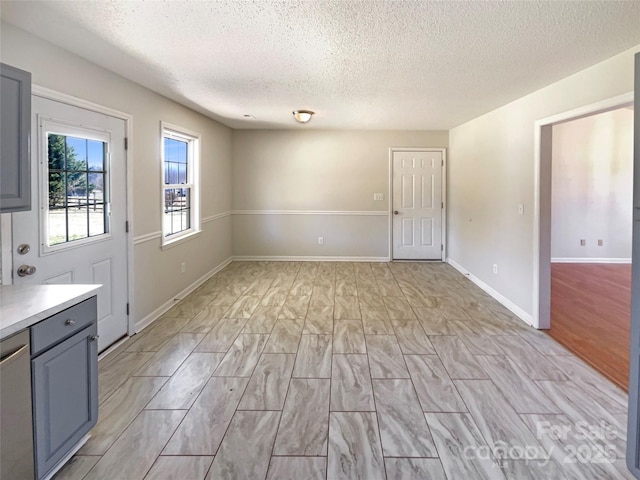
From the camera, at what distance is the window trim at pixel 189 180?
416 centimetres

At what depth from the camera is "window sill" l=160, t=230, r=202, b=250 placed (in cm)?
424

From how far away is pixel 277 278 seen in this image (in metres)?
5.76

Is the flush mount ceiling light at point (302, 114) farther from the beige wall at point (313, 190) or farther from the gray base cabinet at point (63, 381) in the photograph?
the gray base cabinet at point (63, 381)

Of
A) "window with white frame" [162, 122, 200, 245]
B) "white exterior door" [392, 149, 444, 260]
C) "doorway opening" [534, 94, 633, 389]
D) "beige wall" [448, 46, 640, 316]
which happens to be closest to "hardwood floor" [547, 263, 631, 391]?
"doorway opening" [534, 94, 633, 389]

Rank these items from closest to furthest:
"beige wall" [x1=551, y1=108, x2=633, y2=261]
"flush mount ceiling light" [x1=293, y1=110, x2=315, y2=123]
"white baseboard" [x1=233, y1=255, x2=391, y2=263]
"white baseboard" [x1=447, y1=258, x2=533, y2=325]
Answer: "white baseboard" [x1=447, y1=258, x2=533, y2=325]
"flush mount ceiling light" [x1=293, y1=110, x2=315, y2=123]
"beige wall" [x1=551, y1=108, x2=633, y2=261]
"white baseboard" [x1=233, y1=255, x2=391, y2=263]

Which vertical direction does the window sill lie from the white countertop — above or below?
above

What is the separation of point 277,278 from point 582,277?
453cm

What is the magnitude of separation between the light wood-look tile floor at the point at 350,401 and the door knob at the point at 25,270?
35.6 inches

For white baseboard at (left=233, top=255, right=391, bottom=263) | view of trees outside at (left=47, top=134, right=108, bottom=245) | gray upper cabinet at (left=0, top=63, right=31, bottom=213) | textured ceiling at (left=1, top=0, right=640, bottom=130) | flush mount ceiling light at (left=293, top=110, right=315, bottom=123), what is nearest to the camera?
gray upper cabinet at (left=0, top=63, right=31, bottom=213)

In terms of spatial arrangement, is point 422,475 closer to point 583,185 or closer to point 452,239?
point 452,239

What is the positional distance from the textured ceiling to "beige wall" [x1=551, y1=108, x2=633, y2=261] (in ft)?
11.0

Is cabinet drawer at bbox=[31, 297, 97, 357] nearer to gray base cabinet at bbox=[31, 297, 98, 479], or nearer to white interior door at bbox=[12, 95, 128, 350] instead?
gray base cabinet at bbox=[31, 297, 98, 479]

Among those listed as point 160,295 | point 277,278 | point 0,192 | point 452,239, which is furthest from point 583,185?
point 0,192

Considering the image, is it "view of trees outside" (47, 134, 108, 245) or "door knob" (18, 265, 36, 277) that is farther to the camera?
"view of trees outside" (47, 134, 108, 245)
